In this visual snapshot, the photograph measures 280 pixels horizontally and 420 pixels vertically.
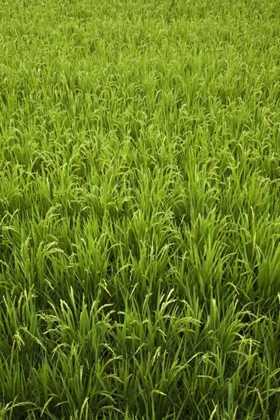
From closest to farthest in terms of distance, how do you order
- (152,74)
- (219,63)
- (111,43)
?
(152,74)
(219,63)
(111,43)

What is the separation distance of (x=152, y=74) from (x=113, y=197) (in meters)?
1.58

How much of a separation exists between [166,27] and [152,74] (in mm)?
1412

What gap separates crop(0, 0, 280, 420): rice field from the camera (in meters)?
1.39

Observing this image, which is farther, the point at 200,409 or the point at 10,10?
the point at 10,10

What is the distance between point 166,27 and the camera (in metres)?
4.66

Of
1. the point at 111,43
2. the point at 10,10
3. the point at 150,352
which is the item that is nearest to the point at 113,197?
the point at 150,352

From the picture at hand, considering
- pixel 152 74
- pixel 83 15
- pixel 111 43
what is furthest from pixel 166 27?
pixel 152 74

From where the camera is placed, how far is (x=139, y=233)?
1.91 m

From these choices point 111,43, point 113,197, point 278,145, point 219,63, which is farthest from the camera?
point 111,43

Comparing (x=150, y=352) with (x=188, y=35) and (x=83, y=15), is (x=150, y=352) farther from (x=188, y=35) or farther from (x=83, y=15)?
(x=83, y=15)

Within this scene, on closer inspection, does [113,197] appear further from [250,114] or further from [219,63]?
[219,63]

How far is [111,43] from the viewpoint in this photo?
166 inches

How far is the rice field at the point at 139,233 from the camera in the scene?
1389 millimetres

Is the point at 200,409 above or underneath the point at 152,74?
underneath
